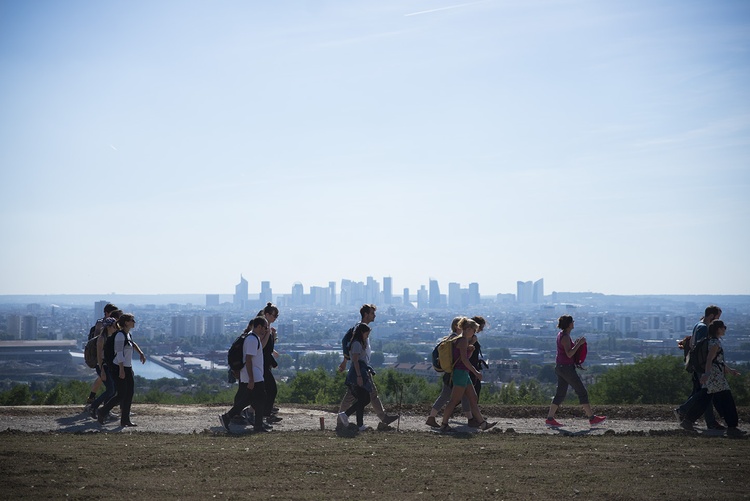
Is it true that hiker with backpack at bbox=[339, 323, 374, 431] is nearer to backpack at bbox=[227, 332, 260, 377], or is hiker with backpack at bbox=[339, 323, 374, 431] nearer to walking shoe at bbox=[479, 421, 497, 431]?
backpack at bbox=[227, 332, 260, 377]

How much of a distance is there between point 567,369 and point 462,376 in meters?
1.88

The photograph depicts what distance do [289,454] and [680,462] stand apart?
4.56 m

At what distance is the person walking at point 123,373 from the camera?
12.9 m

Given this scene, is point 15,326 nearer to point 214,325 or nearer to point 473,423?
point 214,325

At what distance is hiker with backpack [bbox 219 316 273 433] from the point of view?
12523 millimetres

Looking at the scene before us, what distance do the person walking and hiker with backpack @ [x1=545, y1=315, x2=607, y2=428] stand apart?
6657 millimetres

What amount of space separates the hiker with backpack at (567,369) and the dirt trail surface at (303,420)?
218 millimetres

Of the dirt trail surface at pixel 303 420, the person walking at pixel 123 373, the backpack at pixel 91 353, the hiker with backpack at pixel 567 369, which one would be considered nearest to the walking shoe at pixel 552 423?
the hiker with backpack at pixel 567 369

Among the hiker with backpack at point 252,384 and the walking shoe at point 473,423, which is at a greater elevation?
the hiker with backpack at point 252,384

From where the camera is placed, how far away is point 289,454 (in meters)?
10.0

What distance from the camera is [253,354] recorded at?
41.3 ft

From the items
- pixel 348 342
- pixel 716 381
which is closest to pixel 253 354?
pixel 348 342

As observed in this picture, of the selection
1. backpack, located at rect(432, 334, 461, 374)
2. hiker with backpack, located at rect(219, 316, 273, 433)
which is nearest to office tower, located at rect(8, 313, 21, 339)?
hiker with backpack, located at rect(219, 316, 273, 433)

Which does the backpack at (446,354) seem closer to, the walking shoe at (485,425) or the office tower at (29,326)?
the walking shoe at (485,425)
